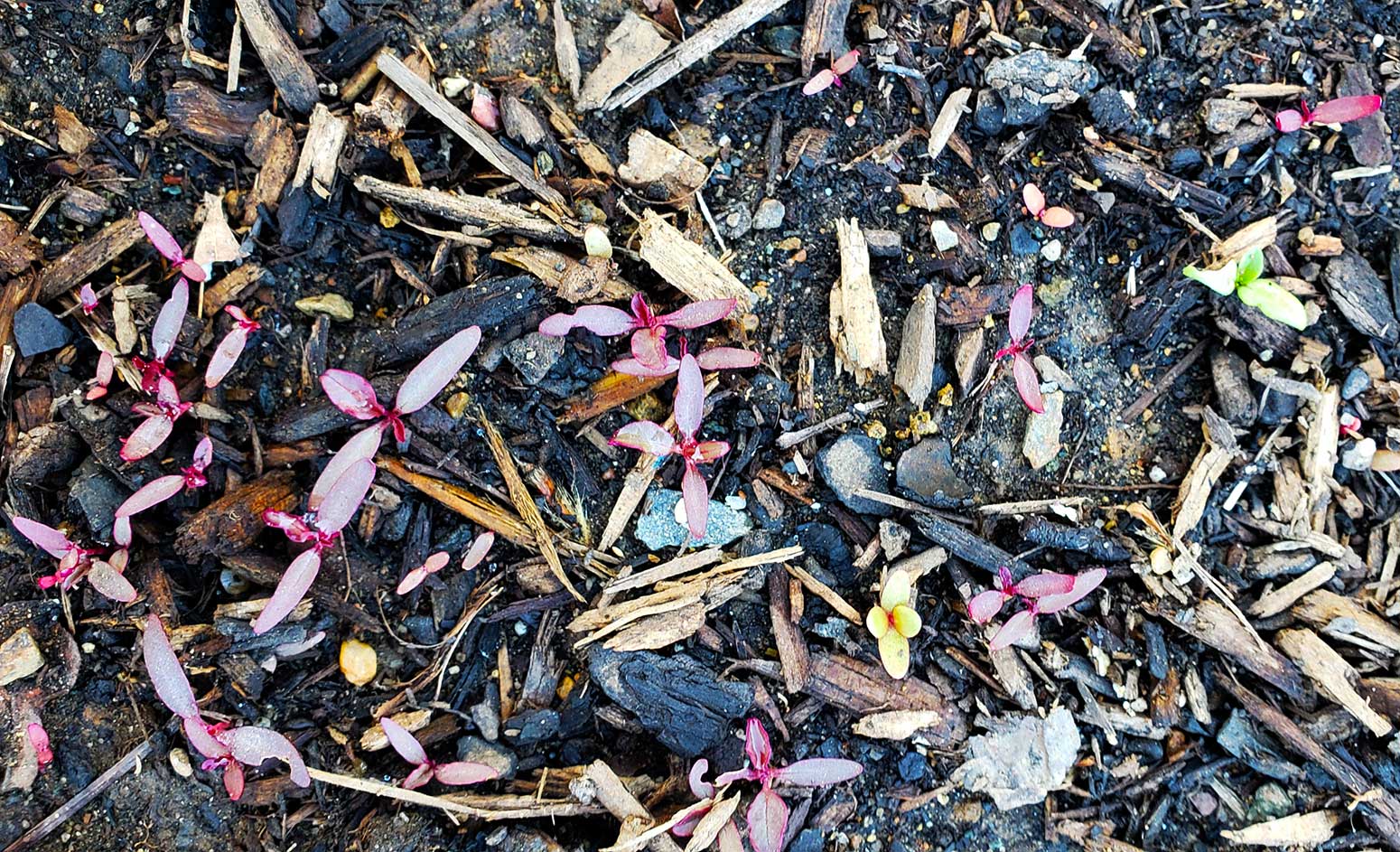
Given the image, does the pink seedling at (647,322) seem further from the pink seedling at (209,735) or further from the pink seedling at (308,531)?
the pink seedling at (209,735)

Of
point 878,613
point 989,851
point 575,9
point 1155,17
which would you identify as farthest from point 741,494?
point 1155,17

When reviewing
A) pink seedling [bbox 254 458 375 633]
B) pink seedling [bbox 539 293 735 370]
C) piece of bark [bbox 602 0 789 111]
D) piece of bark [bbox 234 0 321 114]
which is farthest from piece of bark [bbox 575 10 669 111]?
pink seedling [bbox 254 458 375 633]

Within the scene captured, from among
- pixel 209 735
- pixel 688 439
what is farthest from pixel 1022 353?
pixel 209 735

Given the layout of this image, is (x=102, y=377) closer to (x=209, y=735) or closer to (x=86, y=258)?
(x=86, y=258)

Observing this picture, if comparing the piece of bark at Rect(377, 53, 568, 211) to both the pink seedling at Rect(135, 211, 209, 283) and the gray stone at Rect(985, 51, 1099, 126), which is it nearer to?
the pink seedling at Rect(135, 211, 209, 283)

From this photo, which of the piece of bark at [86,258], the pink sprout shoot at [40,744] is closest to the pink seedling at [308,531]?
the pink sprout shoot at [40,744]

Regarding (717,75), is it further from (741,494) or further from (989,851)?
(989,851)
